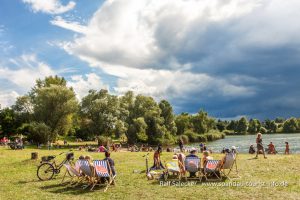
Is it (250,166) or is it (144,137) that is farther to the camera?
(144,137)

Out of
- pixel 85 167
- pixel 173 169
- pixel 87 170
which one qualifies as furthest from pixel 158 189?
pixel 85 167

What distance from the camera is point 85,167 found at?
14406mm

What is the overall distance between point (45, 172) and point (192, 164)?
7.09m

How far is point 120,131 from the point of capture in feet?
220

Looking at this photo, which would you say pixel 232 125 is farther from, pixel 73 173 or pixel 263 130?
pixel 73 173

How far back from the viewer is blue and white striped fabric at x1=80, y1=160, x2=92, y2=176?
14.3m

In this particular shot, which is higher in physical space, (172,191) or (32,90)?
(32,90)

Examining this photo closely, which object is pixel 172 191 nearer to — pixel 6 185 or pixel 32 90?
pixel 6 185

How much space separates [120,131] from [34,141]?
51.7ft

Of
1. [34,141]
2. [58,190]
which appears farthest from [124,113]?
[58,190]

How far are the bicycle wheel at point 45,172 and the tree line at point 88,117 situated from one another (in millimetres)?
43130

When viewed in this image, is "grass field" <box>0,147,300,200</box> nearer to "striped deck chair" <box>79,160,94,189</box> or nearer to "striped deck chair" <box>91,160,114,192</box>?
"striped deck chair" <box>91,160,114,192</box>

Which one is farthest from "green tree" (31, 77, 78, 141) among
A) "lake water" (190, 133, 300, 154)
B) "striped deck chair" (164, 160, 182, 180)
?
"striped deck chair" (164, 160, 182, 180)

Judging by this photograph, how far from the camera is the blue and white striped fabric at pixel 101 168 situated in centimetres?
1426
